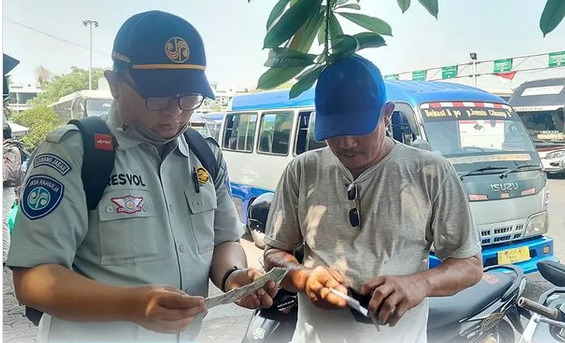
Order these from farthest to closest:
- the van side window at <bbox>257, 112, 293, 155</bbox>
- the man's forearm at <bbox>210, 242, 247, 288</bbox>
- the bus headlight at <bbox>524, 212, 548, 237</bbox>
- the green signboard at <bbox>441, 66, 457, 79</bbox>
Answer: the van side window at <bbox>257, 112, 293, 155</bbox> < the green signboard at <bbox>441, 66, 457, 79</bbox> < the bus headlight at <bbox>524, 212, 548, 237</bbox> < the man's forearm at <bbox>210, 242, 247, 288</bbox>

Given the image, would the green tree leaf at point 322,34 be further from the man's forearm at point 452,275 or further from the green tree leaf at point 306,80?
the man's forearm at point 452,275

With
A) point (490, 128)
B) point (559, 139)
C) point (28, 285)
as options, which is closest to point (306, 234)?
point (28, 285)

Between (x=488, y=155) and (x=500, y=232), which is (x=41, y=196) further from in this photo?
(x=488, y=155)

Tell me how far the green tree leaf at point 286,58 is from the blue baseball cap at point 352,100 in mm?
152

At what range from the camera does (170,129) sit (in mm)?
1029

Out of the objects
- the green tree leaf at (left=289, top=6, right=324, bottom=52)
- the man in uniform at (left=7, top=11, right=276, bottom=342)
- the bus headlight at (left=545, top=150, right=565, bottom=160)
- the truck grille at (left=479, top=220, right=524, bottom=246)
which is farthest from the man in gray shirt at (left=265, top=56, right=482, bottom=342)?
the bus headlight at (left=545, top=150, right=565, bottom=160)

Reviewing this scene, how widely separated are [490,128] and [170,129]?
3.74 meters

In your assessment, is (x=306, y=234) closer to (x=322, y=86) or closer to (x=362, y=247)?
(x=362, y=247)

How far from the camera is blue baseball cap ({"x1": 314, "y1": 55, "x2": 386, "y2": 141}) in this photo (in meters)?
1.18

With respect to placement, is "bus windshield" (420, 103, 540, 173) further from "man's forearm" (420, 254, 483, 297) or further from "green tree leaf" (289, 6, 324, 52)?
"green tree leaf" (289, 6, 324, 52)

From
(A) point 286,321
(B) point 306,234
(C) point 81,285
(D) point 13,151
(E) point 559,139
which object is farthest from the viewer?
(E) point 559,139

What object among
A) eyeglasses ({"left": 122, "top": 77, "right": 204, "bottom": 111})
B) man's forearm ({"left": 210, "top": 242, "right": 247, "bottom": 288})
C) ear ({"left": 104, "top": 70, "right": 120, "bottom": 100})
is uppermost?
ear ({"left": 104, "top": 70, "right": 120, "bottom": 100})

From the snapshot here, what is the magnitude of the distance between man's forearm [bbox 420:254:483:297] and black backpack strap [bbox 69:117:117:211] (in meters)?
0.75

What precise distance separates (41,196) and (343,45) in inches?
25.9
